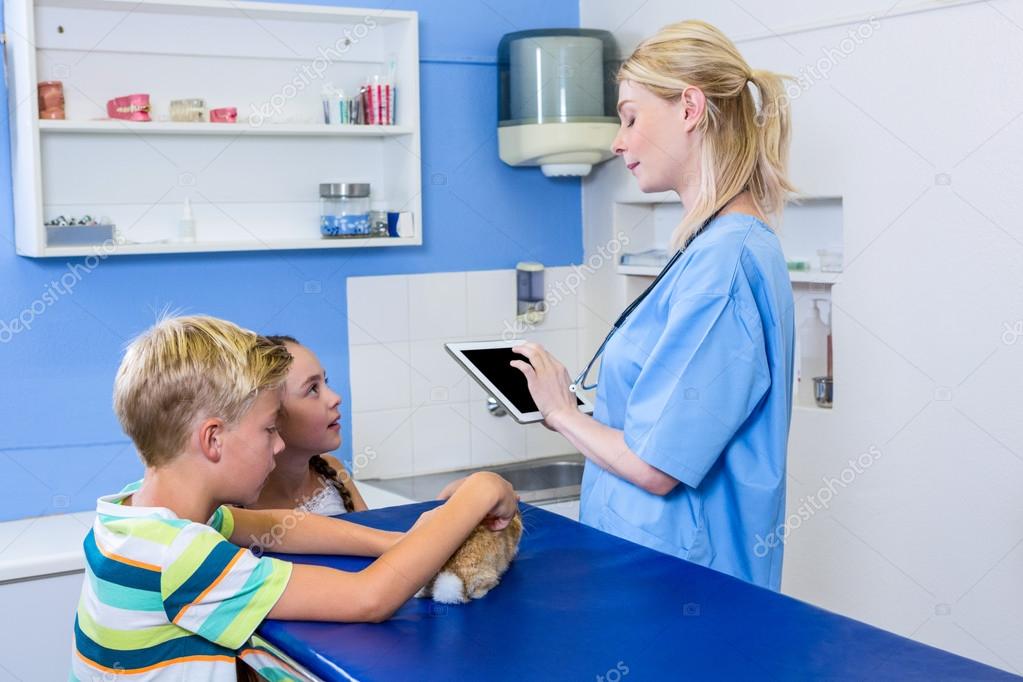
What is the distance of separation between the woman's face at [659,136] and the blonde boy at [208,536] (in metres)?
0.56

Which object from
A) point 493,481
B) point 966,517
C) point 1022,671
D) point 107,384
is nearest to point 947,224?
point 966,517

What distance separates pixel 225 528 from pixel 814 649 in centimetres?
69

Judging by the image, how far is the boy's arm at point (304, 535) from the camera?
1.31 meters

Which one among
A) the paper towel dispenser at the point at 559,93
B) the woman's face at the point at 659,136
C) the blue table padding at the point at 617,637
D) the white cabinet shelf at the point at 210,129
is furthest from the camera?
the paper towel dispenser at the point at 559,93

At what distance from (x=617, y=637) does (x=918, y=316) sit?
1.42 metres

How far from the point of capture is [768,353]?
4.87ft

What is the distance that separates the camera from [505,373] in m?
1.61

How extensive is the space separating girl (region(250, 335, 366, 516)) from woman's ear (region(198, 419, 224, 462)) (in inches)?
19.1

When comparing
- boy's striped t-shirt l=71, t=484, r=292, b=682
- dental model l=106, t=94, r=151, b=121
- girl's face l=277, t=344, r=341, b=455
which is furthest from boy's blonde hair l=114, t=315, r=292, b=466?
dental model l=106, t=94, r=151, b=121

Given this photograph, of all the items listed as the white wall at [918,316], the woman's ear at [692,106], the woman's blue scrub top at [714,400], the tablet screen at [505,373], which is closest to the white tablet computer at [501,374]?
the tablet screen at [505,373]

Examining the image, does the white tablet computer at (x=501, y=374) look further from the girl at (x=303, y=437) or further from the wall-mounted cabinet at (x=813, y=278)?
the wall-mounted cabinet at (x=813, y=278)

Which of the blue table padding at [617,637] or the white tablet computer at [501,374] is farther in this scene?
the white tablet computer at [501,374]

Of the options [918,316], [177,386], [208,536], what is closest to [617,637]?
[208,536]

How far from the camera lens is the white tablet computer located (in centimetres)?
155
